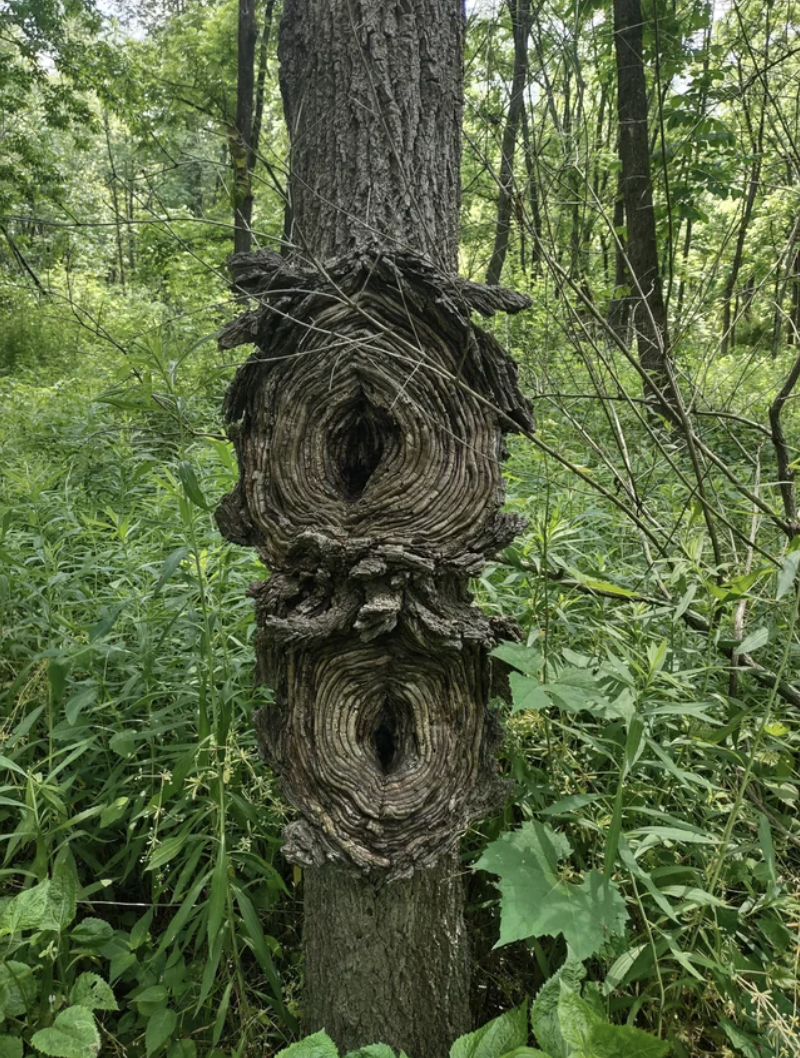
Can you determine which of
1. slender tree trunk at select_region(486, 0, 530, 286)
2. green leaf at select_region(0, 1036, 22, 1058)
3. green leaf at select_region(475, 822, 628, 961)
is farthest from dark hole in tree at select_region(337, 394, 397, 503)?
green leaf at select_region(0, 1036, 22, 1058)

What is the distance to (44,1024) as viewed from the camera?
1445mm

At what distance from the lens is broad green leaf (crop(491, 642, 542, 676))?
1297 millimetres

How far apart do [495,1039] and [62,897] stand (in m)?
0.95

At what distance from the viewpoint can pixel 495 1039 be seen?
1275 mm

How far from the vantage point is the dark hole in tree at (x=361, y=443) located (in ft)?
4.75

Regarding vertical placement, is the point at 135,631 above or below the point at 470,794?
above

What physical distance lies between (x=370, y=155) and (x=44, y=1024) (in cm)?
205

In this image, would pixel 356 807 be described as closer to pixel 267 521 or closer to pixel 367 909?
pixel 367 909

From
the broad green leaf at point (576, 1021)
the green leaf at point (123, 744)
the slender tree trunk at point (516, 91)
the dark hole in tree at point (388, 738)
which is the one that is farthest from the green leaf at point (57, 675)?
the slender tree trunk at point (516, 91)

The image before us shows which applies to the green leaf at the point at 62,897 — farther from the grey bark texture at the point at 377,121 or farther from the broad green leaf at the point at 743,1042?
the grey bark texture at the point at 377,121

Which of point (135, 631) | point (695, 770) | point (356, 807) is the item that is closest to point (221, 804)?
point (356, 807)

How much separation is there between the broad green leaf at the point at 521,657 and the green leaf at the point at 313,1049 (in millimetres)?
757

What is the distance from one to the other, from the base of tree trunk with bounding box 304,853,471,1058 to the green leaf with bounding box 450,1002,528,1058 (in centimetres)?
28

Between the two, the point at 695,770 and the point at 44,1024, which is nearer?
the point at 44,1024
